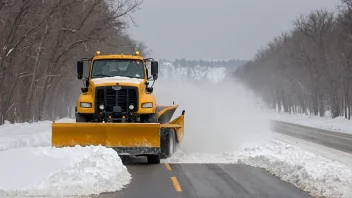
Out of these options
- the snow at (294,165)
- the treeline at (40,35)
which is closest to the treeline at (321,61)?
the treeline at (40,35)

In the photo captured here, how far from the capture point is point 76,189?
9.55m

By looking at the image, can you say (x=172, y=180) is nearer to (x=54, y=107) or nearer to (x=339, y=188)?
(x=339, y=188)

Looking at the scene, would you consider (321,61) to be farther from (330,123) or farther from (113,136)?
(113,136)

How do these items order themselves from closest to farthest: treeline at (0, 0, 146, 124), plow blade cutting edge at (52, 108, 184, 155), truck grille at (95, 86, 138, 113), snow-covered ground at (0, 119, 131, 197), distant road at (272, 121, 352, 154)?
1. snow-covered ground at (0, 119, 131, 197)
2. plow blade cutting edge at (52, 108, 184, 155)
3. truck grille at (95, 86, 138, 113)
4. distant road at (272, 121, 352, 154)
5. treeline at (0, 0, 146, 124)

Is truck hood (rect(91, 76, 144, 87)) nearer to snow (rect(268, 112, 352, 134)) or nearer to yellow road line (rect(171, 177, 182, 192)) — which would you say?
yellow road line (rect(171, 177, 182, 192))

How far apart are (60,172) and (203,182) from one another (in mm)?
3079

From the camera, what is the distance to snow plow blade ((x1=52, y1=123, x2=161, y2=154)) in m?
14.1

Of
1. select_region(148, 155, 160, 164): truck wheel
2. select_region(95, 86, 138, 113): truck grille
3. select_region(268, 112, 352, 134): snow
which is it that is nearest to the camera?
select_region(148, 155, 160, 164): truck wheel

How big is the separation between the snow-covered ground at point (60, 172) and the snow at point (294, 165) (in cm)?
362

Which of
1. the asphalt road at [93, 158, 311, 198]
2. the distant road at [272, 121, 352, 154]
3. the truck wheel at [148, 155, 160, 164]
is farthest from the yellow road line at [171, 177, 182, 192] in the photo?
the distant road at [272, 121, 352, 154]

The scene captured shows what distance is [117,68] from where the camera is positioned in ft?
53.1

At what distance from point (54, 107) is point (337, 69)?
33695mm

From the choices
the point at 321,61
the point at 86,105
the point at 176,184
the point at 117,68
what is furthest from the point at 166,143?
the point at 321,61

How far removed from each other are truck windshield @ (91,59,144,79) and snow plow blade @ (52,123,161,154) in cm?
242
